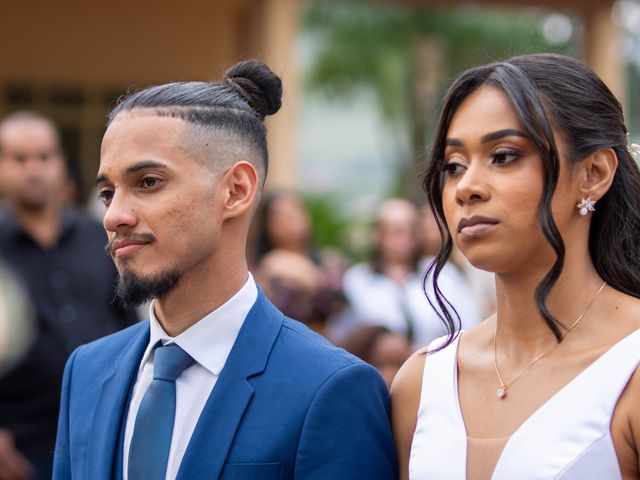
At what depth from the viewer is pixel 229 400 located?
3125mm

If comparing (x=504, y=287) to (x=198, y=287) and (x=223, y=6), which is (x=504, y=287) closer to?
(x=198, y=287)

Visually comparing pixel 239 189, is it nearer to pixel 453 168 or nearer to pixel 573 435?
pixel 453 168

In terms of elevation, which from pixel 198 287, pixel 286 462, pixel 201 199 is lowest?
pixel 286 462

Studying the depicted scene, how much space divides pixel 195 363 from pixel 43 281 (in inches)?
123

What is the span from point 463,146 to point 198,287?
2.76 ft

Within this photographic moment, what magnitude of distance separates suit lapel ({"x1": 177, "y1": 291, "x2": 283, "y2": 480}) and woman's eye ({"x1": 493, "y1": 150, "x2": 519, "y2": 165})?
79cm

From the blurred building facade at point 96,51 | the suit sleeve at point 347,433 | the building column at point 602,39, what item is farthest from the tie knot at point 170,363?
the blurred building facade at point 96,51

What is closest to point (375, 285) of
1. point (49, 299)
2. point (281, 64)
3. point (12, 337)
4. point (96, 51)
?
point (49, 299)

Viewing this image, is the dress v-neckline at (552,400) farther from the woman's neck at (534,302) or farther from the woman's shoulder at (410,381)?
the woman's shoulder at (410,381)

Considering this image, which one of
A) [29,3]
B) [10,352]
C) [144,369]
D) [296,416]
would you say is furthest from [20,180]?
[29,3]

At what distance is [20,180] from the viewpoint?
6.41 metres

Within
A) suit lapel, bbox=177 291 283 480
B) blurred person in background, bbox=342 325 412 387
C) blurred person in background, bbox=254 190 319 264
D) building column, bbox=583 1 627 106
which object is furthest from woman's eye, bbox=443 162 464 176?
building column, bbox=583 1 627 106

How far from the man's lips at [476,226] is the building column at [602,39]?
37.9 feet

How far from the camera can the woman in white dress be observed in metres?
2.96
